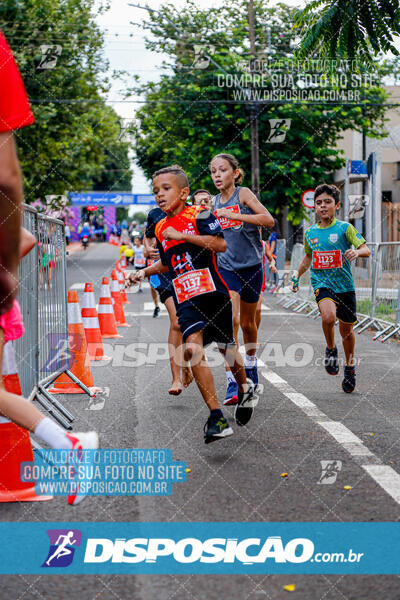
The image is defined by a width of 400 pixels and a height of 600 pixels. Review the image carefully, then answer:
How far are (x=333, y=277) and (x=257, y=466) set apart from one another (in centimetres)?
309

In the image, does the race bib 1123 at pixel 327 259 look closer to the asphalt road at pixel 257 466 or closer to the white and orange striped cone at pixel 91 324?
the asphalt road at pixel 257 466

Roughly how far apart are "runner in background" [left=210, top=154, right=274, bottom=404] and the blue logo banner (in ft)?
10.7

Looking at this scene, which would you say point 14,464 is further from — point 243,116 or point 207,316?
point 243,116

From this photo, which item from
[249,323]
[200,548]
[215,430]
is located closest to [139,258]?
[249,323]

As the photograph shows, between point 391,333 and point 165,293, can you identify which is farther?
point 391,333

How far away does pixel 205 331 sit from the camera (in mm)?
5152

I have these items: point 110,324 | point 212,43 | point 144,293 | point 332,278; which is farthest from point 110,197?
point 332,278

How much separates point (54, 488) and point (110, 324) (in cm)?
756

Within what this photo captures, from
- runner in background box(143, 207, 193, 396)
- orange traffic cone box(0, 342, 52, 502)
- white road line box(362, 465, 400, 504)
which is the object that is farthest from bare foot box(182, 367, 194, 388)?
orange traffic cone box(0, 342, 52, 502)

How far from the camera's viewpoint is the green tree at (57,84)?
30.3 meters

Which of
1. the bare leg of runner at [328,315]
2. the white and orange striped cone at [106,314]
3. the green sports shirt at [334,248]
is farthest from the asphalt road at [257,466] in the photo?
the white and orange striped cone at [106,314]

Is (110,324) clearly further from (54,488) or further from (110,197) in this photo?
(110,197)

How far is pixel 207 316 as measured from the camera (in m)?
5.10

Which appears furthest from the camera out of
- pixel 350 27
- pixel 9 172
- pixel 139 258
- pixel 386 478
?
pixel 139 258
